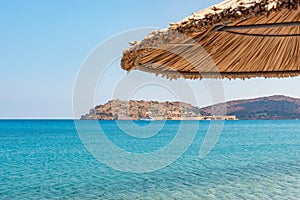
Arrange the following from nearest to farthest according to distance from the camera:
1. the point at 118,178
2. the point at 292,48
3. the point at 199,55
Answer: the point at 199,55
the point at 292,48
the point at 118,178

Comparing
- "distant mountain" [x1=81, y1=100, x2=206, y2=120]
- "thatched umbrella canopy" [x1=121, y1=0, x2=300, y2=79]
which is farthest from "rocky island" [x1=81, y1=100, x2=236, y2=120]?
"thatched umbrella canopy" [x1=121, y1=0, x2=300, y2=79]

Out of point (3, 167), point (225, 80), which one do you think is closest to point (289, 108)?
point (3, 167)

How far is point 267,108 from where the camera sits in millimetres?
55531

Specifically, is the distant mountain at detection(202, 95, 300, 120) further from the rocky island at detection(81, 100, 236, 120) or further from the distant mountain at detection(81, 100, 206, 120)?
the distant mountain at detection(81, 100, 206, 120)

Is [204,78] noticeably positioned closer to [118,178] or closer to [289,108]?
[118,178]

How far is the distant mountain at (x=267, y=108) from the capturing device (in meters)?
51.4

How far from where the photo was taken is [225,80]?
95.3 inches

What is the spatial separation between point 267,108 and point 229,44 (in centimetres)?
5600

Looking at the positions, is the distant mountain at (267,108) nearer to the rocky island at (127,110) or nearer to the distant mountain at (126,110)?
the rocky island at (127,110)

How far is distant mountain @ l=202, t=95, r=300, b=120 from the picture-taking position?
51.4 metres

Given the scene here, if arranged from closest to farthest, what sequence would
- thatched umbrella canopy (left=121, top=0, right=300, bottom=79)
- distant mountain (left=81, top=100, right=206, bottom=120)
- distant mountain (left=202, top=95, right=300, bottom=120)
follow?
thatched umbrella canopy (left=121, top=0, right=300, bottom=79) < distant mountain (left=81, top=100, right=206, bottom=120) < distant mountain (left=202, top=95, right=300, bottom=120)

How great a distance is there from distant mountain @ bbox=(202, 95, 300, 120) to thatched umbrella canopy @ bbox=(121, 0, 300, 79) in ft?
152

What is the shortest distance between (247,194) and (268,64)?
16.1 ft

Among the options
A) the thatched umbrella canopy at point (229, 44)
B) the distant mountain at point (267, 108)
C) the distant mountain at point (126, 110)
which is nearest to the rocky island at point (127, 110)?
the distant mountain at point (126, 110)
